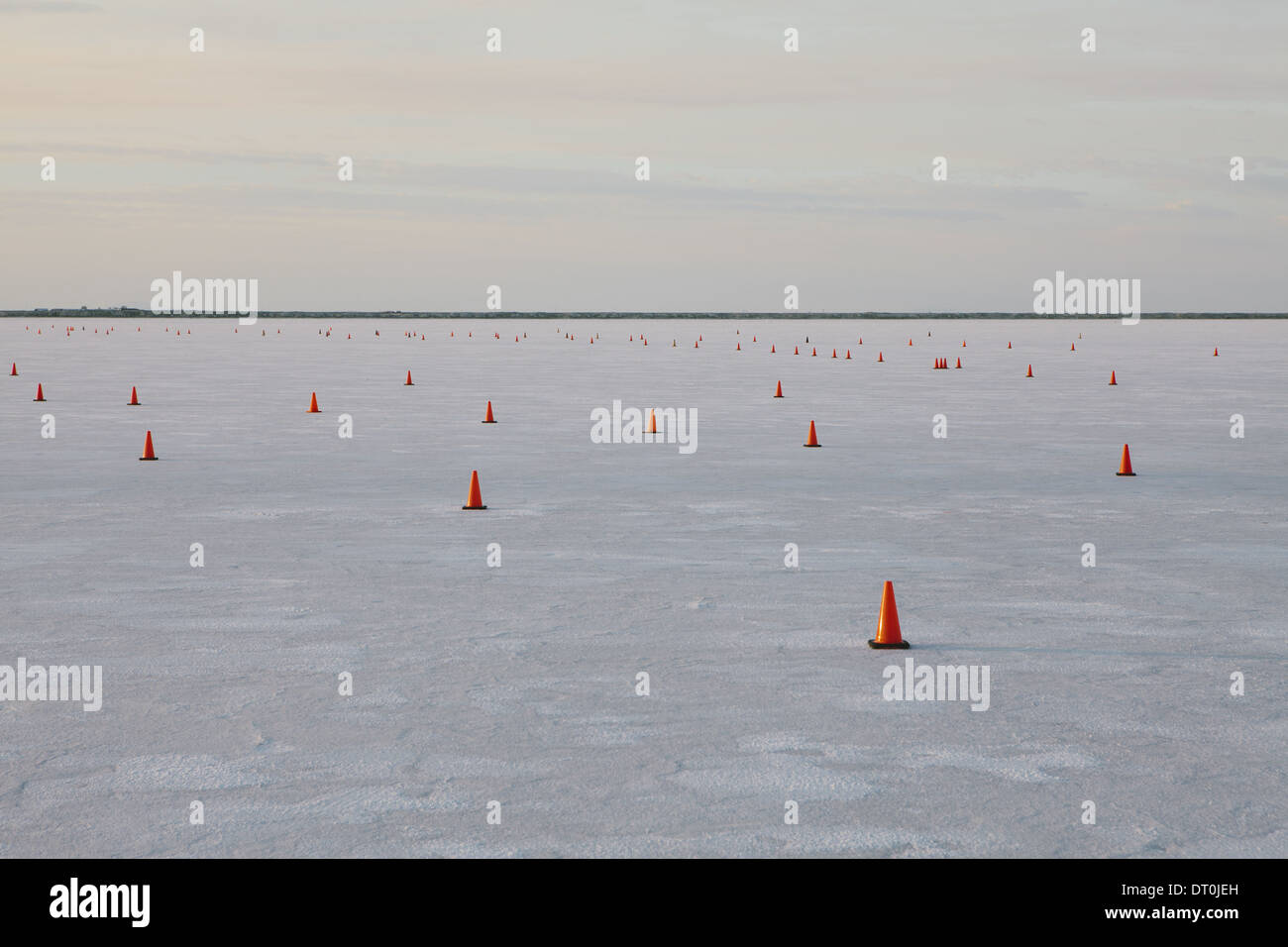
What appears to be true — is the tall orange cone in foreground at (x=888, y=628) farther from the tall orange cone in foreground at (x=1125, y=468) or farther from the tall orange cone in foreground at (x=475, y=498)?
the tall orange cone in foreground at (x=1125, y=468)

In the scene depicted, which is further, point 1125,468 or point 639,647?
point 1125,468

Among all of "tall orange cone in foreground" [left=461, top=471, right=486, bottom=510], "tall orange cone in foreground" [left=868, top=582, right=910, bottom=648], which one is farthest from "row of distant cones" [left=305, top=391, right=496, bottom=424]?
"tall orange cone in foreground" [left=868, top=582, right=910, bottom=648]

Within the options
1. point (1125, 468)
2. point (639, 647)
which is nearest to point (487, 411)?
point (1125, 468)

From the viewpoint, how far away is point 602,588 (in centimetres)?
1002

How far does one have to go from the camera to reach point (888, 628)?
27.2 feet

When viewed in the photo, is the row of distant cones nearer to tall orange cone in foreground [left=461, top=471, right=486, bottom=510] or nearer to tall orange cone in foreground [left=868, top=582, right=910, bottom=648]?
tall orange cone in foreground [left=461, top=471, right=486, bottom=510]

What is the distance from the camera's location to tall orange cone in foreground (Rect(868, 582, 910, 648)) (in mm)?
8234

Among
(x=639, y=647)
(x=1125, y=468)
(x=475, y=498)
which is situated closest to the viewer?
(x=639, y=647)

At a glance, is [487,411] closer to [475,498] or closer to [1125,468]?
[475,498]

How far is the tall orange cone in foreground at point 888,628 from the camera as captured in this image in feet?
27.0

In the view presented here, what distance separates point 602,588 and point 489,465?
26.0ft

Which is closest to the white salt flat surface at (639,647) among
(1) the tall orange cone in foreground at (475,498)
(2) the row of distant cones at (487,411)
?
(1) the tall orange cone in foreground at (475,498)
